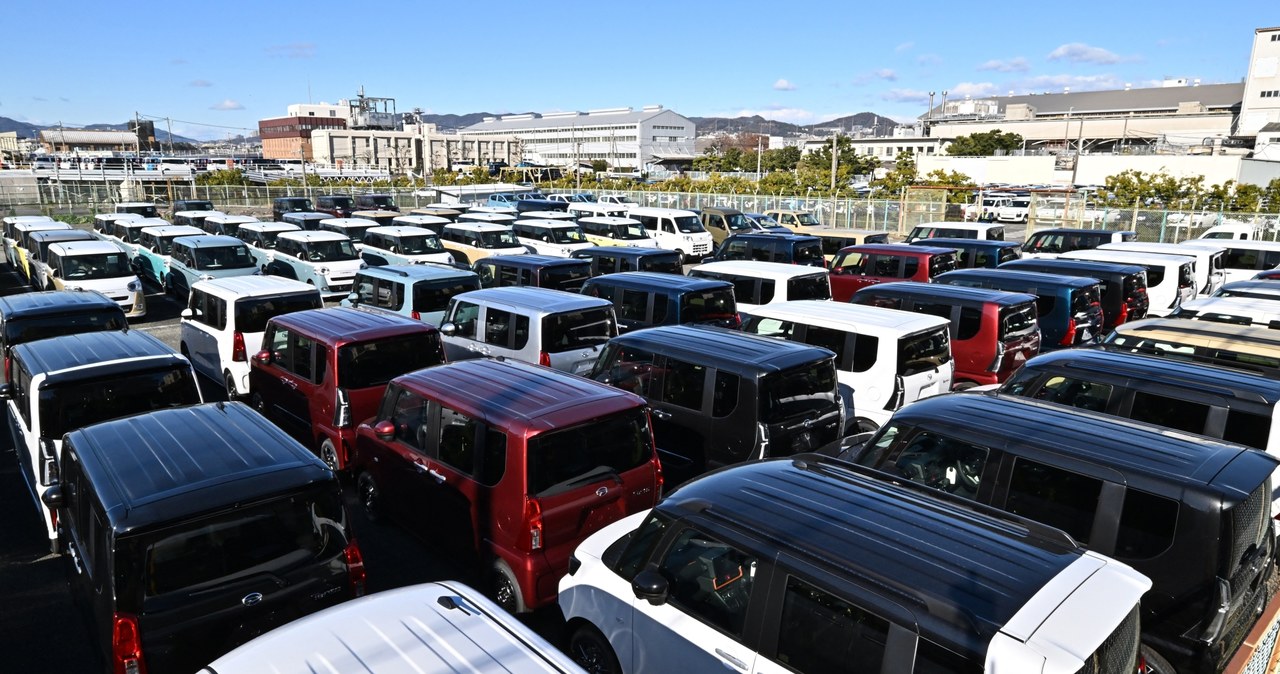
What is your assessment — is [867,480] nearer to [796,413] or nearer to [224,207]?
[796,413]

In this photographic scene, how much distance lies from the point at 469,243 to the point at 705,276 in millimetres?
9432

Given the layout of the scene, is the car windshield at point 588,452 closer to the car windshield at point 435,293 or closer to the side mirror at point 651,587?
the side mirror at point 651,587

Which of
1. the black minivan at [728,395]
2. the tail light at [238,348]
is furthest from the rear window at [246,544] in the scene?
the tail light at [238,348]

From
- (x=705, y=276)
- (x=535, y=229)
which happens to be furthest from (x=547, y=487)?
(x=535, y=229)

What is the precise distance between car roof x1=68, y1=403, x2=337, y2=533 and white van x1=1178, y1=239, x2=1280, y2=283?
1996 centimetres

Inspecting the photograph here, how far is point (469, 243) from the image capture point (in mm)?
21391

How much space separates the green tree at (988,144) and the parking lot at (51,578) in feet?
295

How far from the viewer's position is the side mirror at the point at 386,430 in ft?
22.1

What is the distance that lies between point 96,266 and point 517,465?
51.6ft

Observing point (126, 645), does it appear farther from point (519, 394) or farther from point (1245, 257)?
point (1245, 257)

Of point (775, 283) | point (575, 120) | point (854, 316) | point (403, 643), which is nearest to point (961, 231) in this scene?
point (775, 283)

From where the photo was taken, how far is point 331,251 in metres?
18.5

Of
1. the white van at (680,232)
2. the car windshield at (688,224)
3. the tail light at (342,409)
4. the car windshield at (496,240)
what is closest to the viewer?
the tail light at (342,409)

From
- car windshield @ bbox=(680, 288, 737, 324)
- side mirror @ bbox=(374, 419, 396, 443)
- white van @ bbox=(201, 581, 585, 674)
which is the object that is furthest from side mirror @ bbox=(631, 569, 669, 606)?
car windshield @ bbox=(680, 288, 737, 324)
